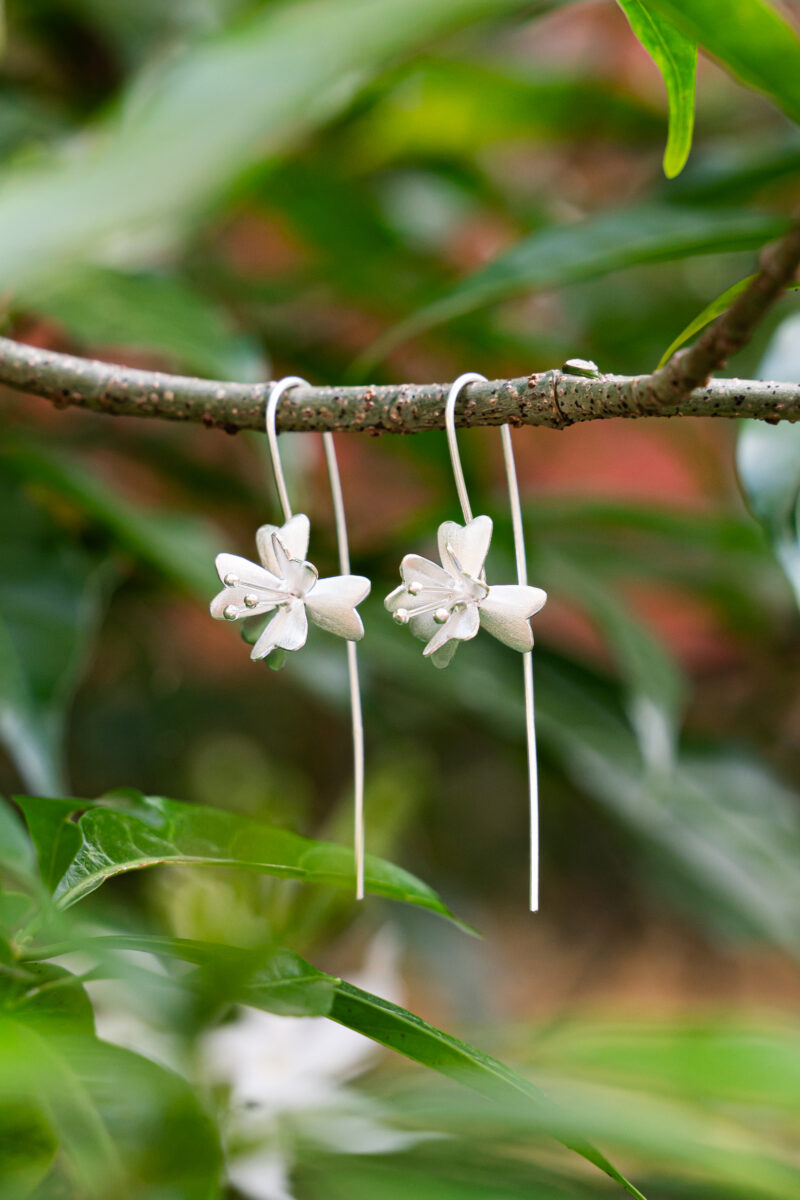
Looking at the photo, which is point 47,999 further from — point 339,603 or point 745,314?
point 745,314

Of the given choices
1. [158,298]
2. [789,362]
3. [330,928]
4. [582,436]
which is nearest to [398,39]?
[789,362]

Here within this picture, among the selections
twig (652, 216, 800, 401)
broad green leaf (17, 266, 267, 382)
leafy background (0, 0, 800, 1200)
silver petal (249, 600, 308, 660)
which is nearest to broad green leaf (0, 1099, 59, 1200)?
leafy background (0, 0, 800, 1200)

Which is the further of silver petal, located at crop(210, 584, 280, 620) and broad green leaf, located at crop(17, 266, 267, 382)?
broad green leaf, located at crop(17, 266, 267, 382)

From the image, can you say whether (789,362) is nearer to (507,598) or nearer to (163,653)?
(507,598)

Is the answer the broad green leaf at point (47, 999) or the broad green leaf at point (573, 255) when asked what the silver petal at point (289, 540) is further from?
the broad green leaf at point (573, 255)

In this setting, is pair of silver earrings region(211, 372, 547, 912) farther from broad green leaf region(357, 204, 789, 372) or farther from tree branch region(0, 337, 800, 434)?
broad green leaf region(357, 204, 789, 372)

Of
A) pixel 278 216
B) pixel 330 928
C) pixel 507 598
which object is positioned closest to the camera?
pixel 507 598
